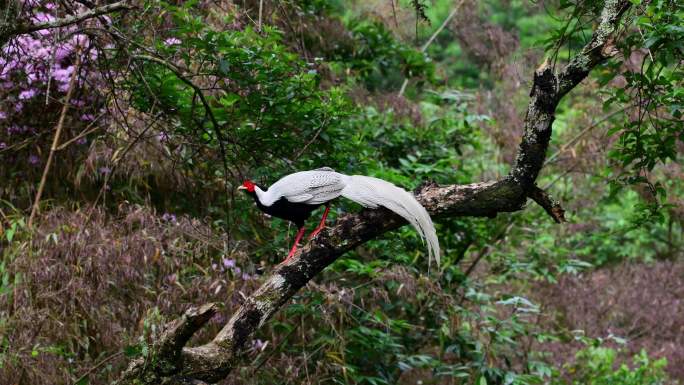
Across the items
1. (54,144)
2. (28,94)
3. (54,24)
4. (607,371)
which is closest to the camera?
(54,24)

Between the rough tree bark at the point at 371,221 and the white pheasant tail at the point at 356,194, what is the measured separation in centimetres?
7

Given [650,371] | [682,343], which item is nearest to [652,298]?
[682,343]

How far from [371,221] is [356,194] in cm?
9

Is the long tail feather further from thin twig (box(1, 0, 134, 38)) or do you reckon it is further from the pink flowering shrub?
the pink flowering shrub

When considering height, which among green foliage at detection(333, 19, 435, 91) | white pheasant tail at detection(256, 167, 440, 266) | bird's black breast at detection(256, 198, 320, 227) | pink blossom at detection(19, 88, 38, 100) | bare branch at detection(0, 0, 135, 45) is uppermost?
green foliage at detection(333, 19, 435, 91)

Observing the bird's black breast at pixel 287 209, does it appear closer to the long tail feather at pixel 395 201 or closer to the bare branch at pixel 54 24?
the long tail feather at pixel 395 201

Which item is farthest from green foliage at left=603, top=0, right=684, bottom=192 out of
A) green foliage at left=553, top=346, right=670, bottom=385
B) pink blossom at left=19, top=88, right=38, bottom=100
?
pink blossom at left=19, top=88, right=38, bottom=100

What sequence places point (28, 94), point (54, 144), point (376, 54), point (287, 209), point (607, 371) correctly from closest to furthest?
point (287, 209), point (54, 144), point (28, 94), point (376, 54), point (607, 371)

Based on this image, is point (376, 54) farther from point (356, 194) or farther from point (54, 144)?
point (356, 194)

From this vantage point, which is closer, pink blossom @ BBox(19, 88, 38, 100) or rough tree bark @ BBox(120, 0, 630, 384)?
rough tree bark @ BBox(120, 0, 630, 384)

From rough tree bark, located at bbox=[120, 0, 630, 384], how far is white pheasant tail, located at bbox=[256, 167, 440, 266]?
0.21ft

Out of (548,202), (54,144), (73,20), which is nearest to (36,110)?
(54,144)

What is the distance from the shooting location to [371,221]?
2.53m

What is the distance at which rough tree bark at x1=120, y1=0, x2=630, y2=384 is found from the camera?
2.39m
